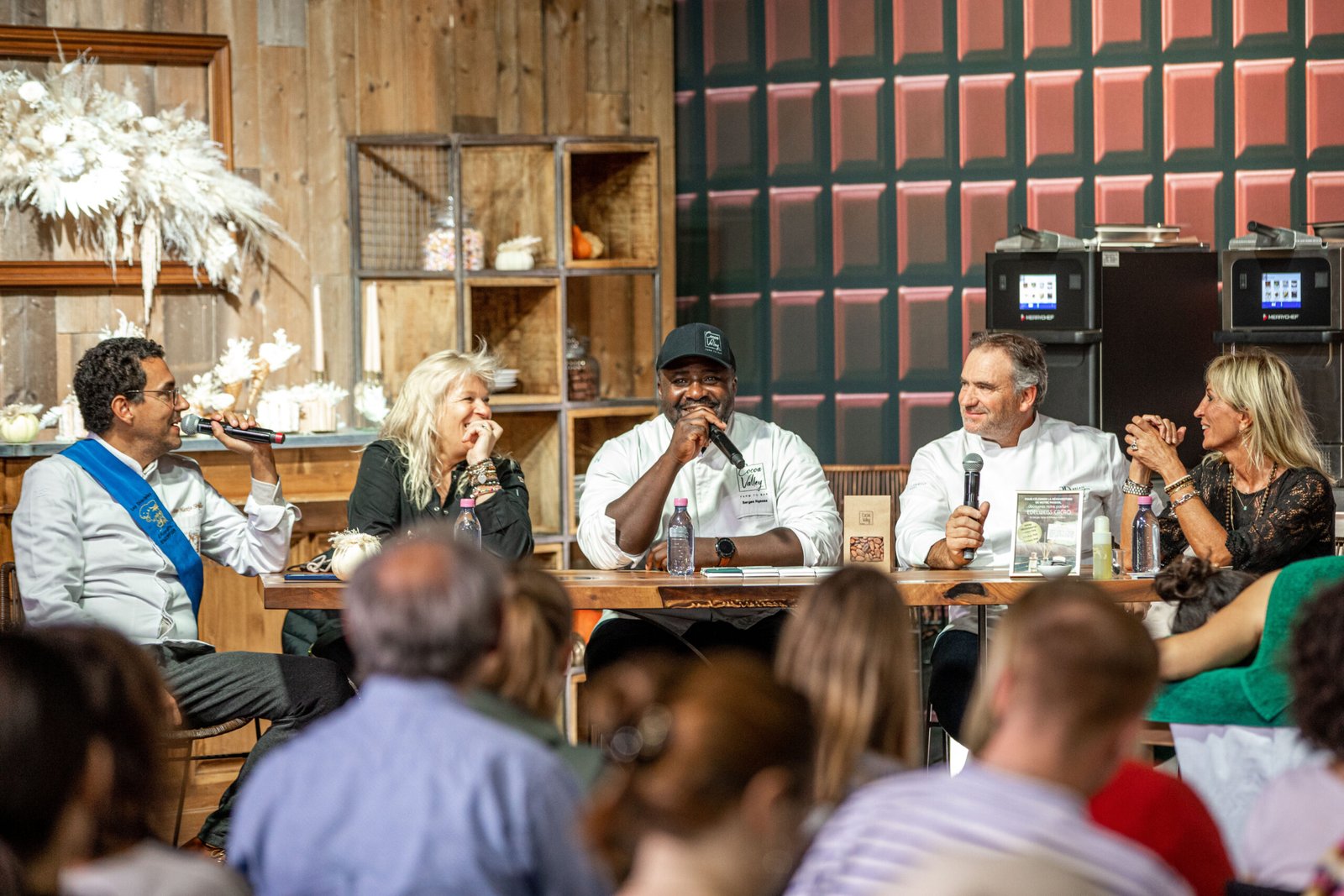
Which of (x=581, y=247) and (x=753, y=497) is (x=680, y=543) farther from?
(x=581, y=247)

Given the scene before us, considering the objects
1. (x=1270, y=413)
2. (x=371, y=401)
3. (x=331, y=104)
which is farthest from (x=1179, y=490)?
(x=331, y=104)

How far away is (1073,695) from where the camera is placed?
64.7 inches

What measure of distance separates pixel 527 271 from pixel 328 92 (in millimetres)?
1051

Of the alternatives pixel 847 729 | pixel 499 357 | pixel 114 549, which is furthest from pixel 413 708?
pixel 499 357

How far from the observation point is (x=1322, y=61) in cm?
587

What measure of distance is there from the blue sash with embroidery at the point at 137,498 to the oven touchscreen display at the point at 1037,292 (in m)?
3.03

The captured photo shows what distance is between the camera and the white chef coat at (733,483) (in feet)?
14.0

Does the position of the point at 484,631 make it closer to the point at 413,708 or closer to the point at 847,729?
the point at 413,708

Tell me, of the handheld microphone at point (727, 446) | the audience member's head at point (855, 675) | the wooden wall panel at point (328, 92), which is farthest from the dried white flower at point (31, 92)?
the audience member's head at point (855, 675)

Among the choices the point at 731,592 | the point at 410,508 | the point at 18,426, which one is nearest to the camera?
the point at 731,592

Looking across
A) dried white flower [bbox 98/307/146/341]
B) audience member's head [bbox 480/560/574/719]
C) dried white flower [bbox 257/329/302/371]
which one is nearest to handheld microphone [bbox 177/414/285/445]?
dried white flower [bbox 257/329/302/371]

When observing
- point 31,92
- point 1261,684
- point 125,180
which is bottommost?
point 1261,684

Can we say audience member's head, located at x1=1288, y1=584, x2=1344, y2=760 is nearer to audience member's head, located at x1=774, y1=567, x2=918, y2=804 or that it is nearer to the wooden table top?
audience member's head, located at x1=774, y1=567, x2=918, y2=804

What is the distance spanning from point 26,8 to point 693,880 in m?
5.04
